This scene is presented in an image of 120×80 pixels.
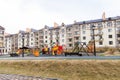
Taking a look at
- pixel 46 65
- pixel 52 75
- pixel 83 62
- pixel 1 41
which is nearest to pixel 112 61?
pixel 83 62

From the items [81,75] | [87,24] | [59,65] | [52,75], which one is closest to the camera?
[81,75]

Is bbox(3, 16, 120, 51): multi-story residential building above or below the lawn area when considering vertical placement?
above

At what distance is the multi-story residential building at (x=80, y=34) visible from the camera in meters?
79.8

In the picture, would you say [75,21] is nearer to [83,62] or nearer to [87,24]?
[87,24]

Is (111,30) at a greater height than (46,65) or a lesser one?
greater

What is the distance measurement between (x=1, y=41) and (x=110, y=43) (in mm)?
53117

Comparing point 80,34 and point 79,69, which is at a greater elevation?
point 80,34

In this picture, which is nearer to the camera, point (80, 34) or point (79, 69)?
point (79, 69)

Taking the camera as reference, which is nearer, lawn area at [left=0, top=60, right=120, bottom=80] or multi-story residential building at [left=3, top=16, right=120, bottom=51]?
lawn area at [left=0, top=60, right=120, bottom=80]

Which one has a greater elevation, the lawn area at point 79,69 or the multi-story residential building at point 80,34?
the multi-story residential building at point 80,34

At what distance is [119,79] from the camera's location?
52.6ft

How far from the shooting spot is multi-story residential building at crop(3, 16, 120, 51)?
79.8 metres

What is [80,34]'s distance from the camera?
294 ft

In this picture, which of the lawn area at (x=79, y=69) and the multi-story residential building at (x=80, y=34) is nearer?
the lawn area at (x=79, y=69)
